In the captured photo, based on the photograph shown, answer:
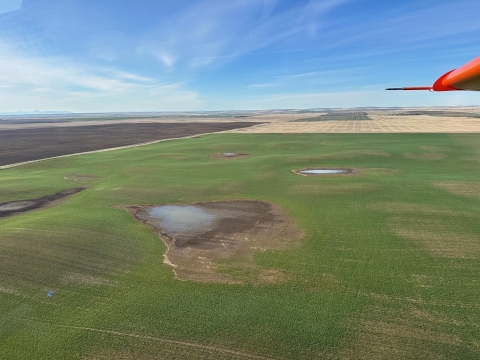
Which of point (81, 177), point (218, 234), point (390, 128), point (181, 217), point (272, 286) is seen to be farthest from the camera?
point (390, 128)

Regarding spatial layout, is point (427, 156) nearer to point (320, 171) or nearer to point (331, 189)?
point (320, 171)

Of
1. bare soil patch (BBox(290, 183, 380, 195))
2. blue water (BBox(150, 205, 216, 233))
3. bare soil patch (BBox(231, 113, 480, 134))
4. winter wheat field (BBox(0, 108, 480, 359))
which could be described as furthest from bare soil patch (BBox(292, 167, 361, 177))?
bare soil patch (BBox(231, 113, 480, 134))

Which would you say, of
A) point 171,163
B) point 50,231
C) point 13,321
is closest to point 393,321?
point 13,321

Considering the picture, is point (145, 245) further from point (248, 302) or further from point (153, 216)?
point (248, 302)


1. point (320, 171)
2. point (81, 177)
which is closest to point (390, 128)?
point (320, 171)

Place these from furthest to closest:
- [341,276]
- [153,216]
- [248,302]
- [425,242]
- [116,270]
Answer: [153,216]
[425,242]
[116,270]
[341,276]
[248,302]

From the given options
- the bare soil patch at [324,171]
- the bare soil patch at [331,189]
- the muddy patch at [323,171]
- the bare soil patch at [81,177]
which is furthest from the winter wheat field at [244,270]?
the bare soil patch at [81,177]
